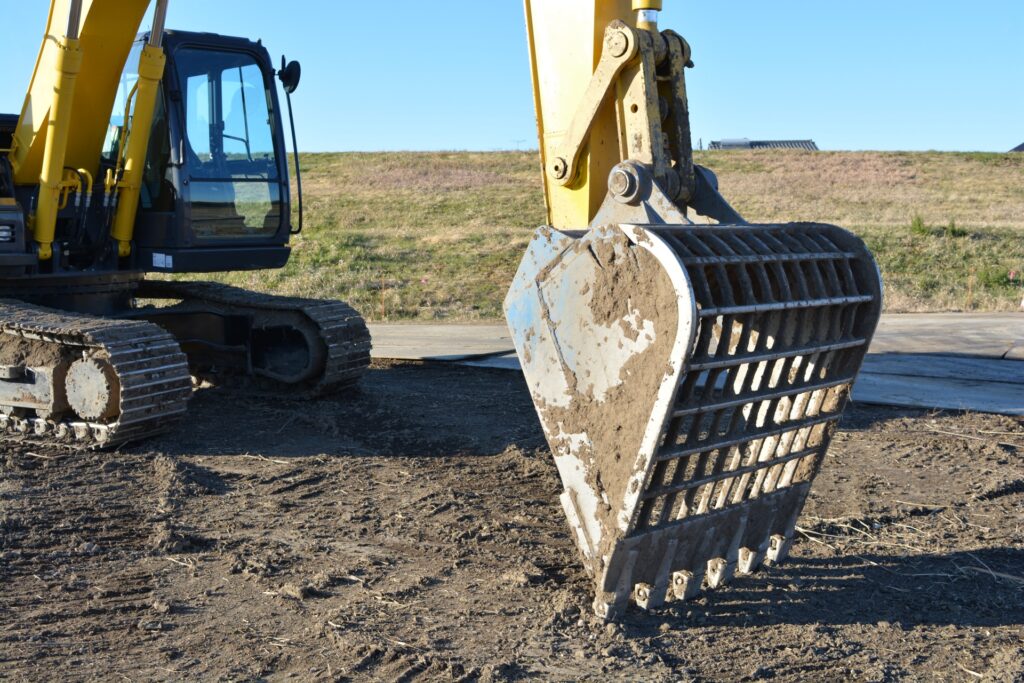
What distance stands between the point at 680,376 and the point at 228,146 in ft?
18.6

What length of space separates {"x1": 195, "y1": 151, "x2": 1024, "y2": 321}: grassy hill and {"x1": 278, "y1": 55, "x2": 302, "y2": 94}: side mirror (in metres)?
7.83

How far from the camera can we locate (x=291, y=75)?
830 cm

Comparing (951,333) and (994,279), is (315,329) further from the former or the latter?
(994,279)

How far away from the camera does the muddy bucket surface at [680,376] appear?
13.0 ft

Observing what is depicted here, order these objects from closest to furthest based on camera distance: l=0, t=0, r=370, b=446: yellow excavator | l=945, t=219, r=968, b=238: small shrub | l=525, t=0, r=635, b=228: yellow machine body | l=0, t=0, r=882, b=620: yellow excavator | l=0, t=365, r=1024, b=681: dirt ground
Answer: l=0, t=365, r=1024, b=681: dirt ground
l=0, t=0, r=882, b=620: yellow excavator
l=525, t=0, r=635, b=228: yellow machine body
l=0, t=0, r=370, b=446: yellow excavator
l=945, t=219, r=968, b=238: small shrub

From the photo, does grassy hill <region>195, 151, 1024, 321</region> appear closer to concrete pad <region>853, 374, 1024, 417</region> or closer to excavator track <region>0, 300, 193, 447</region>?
concrete pad <region>853, 374, 1024, 417</region>

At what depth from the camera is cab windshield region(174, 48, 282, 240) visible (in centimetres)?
823

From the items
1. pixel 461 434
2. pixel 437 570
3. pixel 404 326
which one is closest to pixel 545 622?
pixel 437 570

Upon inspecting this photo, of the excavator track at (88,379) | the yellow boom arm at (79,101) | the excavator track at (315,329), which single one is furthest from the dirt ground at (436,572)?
the yellow boom arm at (79,101)

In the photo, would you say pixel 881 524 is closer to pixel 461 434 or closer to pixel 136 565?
pixel 461 434

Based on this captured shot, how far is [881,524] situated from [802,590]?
1107 millimetres

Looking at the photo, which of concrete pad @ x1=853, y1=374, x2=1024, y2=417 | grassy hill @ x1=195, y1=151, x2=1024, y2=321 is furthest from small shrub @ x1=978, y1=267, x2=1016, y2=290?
concrete pad @ x1=853, y1=374, x2=1024, y2=417

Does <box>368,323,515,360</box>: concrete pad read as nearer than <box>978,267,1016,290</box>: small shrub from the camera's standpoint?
Yes

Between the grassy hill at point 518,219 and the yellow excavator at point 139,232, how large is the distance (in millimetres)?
Result: 7404
